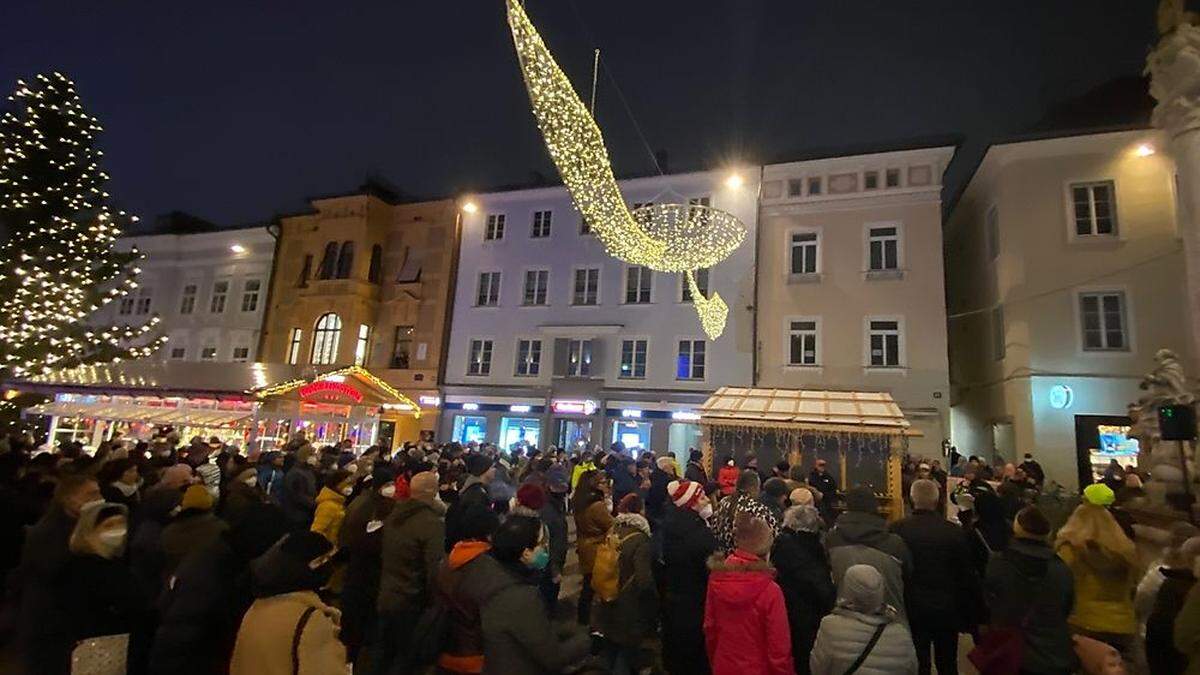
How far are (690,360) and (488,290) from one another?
974 cm

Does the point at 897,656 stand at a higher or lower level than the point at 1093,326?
lower

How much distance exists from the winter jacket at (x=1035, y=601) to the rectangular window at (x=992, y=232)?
61.8ft

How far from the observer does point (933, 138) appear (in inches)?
806

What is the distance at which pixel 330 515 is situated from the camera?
615cm

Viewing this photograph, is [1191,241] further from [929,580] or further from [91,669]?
[91,669]

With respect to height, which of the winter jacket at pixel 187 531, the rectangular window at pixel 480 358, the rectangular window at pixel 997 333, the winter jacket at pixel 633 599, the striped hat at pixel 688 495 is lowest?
the winter jacket at pixel 633 599

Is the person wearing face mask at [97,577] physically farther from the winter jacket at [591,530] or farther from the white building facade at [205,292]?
the white building facade at [205,292]

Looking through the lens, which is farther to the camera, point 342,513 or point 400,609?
point 342,513

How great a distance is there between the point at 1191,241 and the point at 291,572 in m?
16.5

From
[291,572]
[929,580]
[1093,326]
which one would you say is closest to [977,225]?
[1093,326]

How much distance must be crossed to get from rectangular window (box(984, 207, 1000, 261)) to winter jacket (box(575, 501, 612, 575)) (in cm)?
1949

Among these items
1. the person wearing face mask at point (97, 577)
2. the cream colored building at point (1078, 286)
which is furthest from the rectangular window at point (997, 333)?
the person wearing face mask at point (97, 577)

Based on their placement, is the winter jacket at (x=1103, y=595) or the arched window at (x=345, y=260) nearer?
the winter jacket at (x=1103, y=595)

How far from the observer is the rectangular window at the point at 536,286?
25672 millimetres
